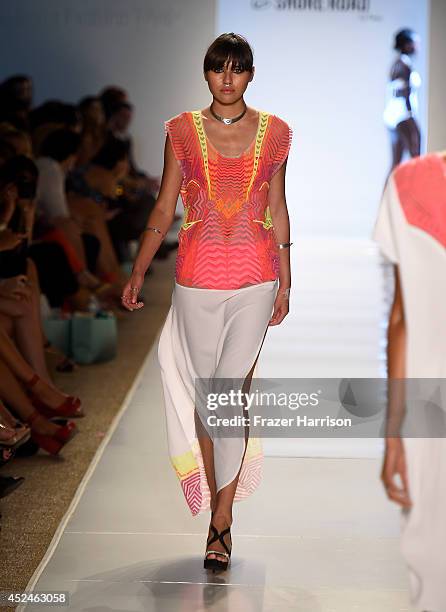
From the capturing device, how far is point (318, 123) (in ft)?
38.4

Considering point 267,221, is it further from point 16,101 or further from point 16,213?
point 16,101

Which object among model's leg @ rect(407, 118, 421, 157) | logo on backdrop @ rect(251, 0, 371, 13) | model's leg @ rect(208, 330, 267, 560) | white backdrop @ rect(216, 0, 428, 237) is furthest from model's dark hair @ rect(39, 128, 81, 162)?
model's leg @ rect(407, 118, 421, 157)

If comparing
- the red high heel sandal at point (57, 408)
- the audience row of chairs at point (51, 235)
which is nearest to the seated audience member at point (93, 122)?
the audience row of chairs at point (51, 235)

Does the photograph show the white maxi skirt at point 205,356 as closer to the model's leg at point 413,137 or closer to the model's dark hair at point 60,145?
the model's dark hair at point 60,145

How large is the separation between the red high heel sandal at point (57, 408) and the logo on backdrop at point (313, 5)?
6845 millimetres

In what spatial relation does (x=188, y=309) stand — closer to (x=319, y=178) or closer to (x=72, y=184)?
(x=72, y=184)

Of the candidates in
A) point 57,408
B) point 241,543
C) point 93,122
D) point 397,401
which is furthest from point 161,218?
point 93,122

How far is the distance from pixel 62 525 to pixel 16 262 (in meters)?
1.47

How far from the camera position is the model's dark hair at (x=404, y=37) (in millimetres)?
11289

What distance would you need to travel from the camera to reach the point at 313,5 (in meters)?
11.0

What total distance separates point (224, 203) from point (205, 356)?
38 centimetres

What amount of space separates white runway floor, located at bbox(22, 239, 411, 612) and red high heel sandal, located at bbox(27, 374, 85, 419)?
209mm

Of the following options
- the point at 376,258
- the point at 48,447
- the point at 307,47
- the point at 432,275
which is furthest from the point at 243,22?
the point at 432,275

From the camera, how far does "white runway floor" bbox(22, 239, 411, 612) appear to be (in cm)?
287
